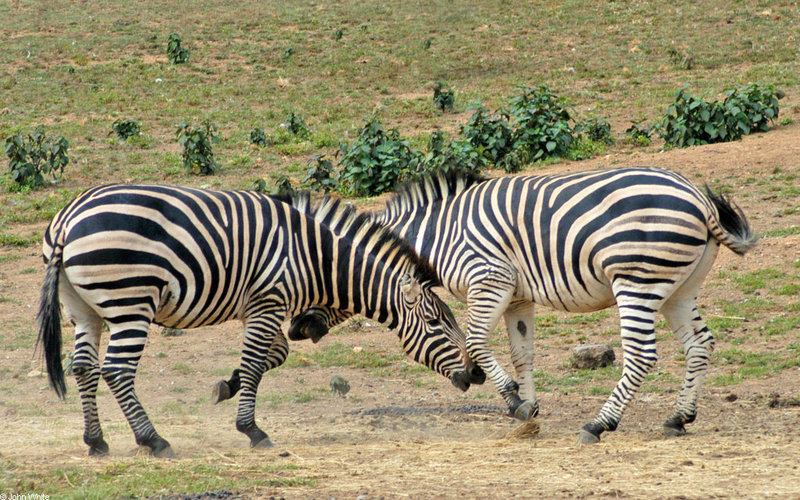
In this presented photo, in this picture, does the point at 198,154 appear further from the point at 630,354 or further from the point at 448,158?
the point at 630,354

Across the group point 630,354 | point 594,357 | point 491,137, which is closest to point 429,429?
point 630,354

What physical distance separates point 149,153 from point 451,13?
56.6 feet

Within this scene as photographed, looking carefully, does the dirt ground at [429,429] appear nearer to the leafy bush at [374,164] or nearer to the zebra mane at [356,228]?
the zebra mane at [356,228]

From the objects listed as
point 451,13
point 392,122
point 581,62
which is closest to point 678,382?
point 392,122

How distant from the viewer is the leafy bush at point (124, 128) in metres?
20.9

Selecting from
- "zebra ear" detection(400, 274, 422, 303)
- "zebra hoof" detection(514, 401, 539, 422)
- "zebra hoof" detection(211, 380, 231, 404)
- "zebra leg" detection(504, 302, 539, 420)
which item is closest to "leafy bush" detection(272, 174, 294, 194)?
"zebra leg" detection(504, 302, 539, 420)

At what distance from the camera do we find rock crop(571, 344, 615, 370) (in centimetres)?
947

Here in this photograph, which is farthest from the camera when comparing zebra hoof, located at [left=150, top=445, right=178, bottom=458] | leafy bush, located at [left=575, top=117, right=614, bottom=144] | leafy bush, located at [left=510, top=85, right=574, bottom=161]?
leafy bush, located at [left=575, top=117, right=614, bottom=144]

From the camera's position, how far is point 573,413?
819 cm

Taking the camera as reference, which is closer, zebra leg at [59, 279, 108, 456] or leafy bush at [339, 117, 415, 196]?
zebra leg at [59, 279, 108, 456]

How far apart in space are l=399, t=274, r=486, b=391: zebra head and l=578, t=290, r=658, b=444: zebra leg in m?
1.08

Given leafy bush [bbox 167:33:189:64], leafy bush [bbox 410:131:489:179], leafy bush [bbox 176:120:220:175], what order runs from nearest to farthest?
1. leafy bush [bbox 410:131:489:179]
2. leafy bush [bbox 176:120:220:175]
3. leafy bush [bbox 167:33:189:64]

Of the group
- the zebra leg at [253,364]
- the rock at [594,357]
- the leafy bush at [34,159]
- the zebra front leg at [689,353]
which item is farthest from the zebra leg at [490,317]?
the leafy bush at [34,159]

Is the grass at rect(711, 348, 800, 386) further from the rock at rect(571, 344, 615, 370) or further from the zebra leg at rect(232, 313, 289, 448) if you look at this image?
the zebra leg at rect(232, 313, 289, 448)
